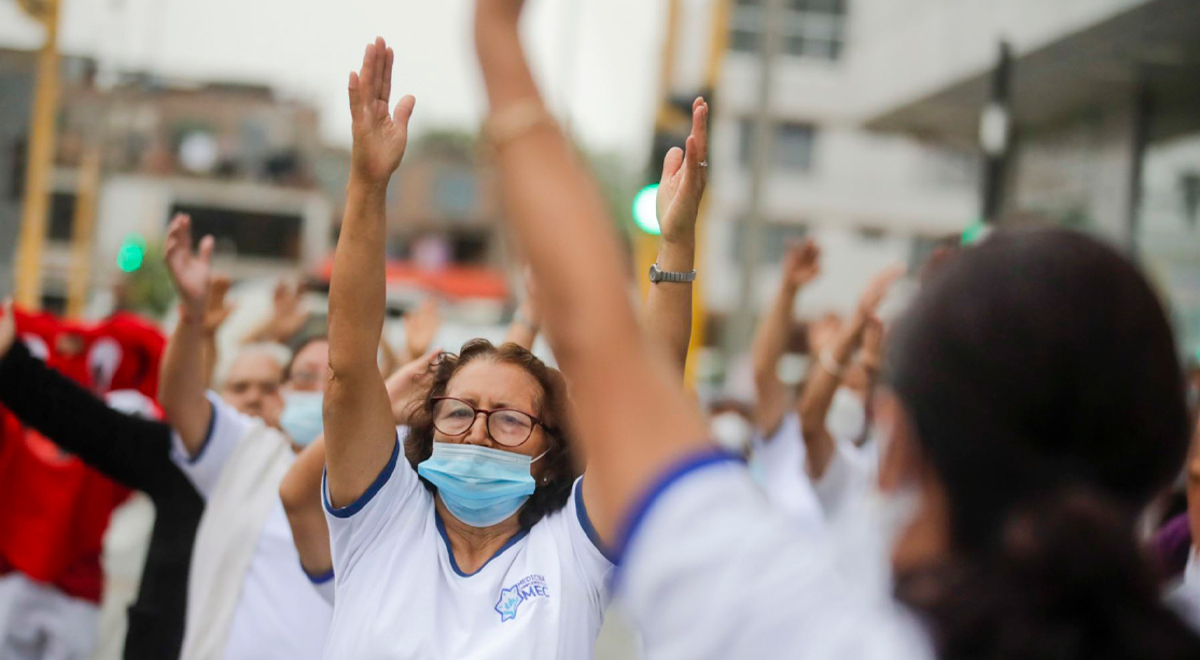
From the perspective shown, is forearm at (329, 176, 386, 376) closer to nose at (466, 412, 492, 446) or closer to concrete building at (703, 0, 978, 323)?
nose at (466, 412, 492, 446)

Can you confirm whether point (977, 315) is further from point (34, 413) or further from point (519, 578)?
point (34, 413)

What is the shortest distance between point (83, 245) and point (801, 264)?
8.17 m

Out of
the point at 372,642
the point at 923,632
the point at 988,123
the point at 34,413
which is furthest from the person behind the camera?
the point at 988,123

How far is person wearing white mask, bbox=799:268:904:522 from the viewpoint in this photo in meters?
4.59

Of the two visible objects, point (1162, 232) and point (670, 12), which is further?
point (670, 12)

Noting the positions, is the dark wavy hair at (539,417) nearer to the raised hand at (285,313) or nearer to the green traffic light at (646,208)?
the raised hand at (285,313)

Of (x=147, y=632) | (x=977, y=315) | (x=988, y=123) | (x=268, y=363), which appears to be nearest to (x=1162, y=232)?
(x=988, y=123)

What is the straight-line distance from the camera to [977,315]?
115 cm

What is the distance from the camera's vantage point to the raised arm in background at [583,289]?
1.16m

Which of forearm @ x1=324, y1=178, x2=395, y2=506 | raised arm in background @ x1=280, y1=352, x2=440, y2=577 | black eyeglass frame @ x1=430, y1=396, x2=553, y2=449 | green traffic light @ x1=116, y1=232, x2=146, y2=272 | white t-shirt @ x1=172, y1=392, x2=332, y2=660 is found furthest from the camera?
green traffic light @ x1=116, y1=232, x2=146, y2=272

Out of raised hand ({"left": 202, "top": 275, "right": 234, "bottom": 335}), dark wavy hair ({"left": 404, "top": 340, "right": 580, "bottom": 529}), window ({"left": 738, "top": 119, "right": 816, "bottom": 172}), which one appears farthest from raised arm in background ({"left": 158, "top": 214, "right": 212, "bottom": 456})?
window ({"left": 738, "top": 119, "right": 816, "bottom": 172})

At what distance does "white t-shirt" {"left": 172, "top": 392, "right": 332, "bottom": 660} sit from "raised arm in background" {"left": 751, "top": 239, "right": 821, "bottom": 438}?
1.97 meters

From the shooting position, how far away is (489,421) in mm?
2799

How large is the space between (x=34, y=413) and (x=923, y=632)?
341 cm
